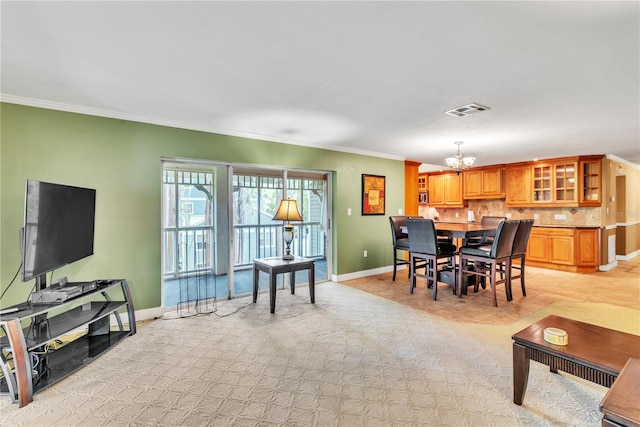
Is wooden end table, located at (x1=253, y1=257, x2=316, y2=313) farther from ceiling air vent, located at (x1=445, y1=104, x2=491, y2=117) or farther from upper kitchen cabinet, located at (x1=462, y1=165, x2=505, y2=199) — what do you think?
upper kitchen cabinet, located at (x1=462, y1=165, x2=505, y2=199)

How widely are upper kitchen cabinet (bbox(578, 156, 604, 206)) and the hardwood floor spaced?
1.39m

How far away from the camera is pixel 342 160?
5230 mm

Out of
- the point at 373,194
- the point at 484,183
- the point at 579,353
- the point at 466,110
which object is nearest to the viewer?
the point at 579,353

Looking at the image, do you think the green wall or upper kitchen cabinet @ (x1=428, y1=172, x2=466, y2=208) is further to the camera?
upper kitchen cabinet @ (x1=428, y1=172, x2=466, y2=208)

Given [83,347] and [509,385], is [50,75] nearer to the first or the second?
[83,347]

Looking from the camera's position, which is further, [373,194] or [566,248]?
[566,248]

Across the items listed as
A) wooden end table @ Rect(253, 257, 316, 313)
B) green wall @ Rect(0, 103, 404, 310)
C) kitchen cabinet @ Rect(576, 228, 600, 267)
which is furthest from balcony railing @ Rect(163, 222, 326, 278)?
kitchen cabinet @ Rect(576, 228, 600, 267)

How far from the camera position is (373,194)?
18.6 feet

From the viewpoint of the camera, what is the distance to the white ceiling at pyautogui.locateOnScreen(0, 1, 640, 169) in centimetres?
162

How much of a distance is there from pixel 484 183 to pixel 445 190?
39.8 inches

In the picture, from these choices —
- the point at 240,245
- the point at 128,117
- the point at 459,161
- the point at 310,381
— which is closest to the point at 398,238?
the point at 459,161

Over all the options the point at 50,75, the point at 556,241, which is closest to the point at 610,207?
the point at 556,241

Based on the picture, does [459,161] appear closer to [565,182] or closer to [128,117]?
[565,182]

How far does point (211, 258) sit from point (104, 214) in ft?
4.66
